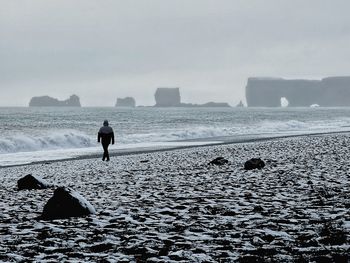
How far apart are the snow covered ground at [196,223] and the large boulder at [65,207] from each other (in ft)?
1.03

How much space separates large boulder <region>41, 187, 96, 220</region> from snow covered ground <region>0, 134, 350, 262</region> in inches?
12.3

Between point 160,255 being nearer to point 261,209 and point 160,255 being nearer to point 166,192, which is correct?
point 261,209

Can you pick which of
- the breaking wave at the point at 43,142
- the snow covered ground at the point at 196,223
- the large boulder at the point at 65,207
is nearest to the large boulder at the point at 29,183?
the snow covered ground at the point at 196,223

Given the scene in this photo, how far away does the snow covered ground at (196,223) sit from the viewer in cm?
595

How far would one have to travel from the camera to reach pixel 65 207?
8758 mm

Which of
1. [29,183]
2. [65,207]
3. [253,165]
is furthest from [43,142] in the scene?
[65,207]

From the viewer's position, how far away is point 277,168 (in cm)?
1600

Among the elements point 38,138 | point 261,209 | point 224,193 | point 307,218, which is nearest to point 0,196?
point 224,193

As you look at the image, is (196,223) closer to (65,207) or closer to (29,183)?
(65,207)

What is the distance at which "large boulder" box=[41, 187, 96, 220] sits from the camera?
8.70 metres

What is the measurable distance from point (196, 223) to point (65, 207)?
8.94 ft

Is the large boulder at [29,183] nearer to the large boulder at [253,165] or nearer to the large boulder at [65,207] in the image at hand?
the large boulder at [65,207]

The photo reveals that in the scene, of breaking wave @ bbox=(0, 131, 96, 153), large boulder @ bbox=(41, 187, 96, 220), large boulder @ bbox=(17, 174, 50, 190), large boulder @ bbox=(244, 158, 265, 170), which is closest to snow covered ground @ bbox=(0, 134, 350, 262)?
large boulder @ bbox=(41, 187, 96, 220)

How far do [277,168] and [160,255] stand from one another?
10.8 metres
